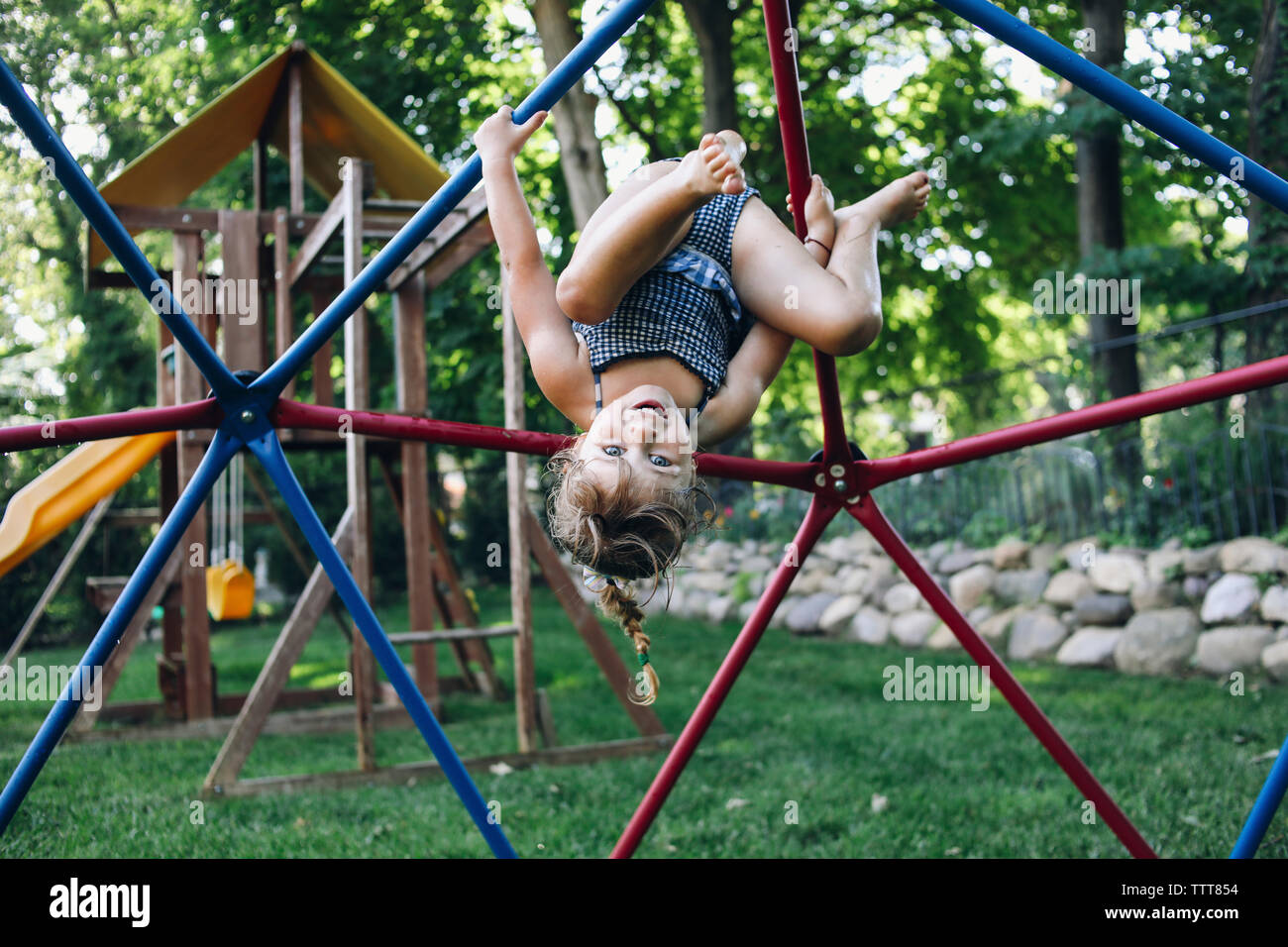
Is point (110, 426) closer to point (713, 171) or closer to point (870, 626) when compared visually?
point (713, 171)

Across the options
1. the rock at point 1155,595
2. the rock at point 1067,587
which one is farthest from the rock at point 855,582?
the rock at point 1155,595

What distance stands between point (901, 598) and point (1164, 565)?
192cm

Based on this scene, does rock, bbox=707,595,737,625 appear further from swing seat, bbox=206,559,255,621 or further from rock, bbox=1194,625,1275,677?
swing seat, bbox=206,559,255,621

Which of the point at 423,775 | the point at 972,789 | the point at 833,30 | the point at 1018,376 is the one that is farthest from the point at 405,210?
the point at 1018,376

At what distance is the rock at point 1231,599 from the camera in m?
5.38

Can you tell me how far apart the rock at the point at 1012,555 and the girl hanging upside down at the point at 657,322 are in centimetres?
504

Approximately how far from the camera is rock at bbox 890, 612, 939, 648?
23.3 ft

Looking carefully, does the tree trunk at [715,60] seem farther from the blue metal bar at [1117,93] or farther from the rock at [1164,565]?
the blue metal bar at [1117,93]

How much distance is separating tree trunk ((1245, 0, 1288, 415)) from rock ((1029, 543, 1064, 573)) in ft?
4.58

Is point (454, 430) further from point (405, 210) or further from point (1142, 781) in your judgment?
point (1142, 781)

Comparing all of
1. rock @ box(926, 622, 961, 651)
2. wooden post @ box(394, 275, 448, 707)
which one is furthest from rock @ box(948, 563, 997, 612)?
wooden post @ box(394, 275, 448, 707)

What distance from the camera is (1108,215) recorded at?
8086 mm

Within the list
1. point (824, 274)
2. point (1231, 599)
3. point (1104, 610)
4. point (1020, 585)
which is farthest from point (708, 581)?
point (824, 274)

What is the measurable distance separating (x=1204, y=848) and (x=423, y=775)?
2825 mm
